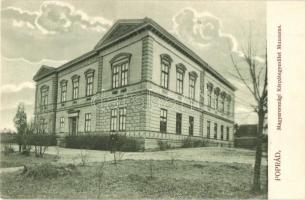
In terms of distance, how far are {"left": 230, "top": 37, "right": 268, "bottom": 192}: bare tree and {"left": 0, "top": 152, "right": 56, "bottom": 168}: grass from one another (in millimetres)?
2587

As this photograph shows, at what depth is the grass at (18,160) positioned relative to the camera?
17.1ft

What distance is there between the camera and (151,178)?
4.65 meters

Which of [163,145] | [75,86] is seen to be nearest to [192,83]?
[163,145]

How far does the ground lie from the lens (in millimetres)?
4504

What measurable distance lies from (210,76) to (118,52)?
123 cm

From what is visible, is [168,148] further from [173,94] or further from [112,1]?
[112,1]

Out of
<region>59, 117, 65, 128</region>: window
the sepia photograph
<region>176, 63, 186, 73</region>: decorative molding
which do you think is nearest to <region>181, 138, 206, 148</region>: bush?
the sepia photograph

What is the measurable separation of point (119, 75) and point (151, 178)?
139 centimetres

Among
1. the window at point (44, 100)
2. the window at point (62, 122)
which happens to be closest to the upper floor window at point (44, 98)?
the window at point (44, 100)

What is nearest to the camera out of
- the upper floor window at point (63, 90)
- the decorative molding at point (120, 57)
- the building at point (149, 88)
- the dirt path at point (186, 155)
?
the dirt path at point (186, 155)

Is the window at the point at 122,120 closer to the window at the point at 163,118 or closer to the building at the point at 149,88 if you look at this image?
the building at the point at 149,88

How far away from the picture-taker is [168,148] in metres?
4.98

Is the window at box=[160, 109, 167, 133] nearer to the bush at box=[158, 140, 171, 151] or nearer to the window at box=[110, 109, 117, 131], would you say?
the bush at box=[158, 140, 171, 151]

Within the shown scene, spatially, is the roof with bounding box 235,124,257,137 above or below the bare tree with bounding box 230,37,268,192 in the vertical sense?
below
